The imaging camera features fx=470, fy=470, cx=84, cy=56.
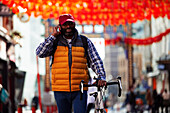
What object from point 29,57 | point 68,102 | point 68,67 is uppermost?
point 29,57

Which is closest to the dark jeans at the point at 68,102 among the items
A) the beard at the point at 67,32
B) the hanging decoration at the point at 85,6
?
the beard at the point at 67,32

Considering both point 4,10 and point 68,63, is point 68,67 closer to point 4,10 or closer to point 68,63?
point 68,63

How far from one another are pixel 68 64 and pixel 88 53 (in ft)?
1.23

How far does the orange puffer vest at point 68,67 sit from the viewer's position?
628cm

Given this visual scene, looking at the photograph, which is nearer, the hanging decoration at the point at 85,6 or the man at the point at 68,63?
the man at the point at 68,63

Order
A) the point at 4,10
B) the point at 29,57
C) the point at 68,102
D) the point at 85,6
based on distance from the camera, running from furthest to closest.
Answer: the point at 29,57
the point at 85,6
the point at 4,10
the point at 68,102

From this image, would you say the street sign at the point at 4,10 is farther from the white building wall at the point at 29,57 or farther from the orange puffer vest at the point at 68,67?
the white building wall at the point at 29,57

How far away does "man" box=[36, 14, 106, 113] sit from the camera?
6266 mm

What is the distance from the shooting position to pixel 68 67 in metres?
6.32

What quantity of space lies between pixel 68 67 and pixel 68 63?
0.05 m

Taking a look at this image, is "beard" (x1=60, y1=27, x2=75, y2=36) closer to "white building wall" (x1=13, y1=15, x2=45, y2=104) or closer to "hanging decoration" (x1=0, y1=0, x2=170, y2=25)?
"hanging decoration" (x1=0, y1=0, x2=170, y2=25)

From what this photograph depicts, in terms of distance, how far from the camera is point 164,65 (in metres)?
30.3

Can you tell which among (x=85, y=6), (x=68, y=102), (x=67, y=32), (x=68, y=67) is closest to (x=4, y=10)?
(x=85, y=6)

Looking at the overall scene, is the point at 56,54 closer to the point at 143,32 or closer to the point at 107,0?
the point at 107,0
